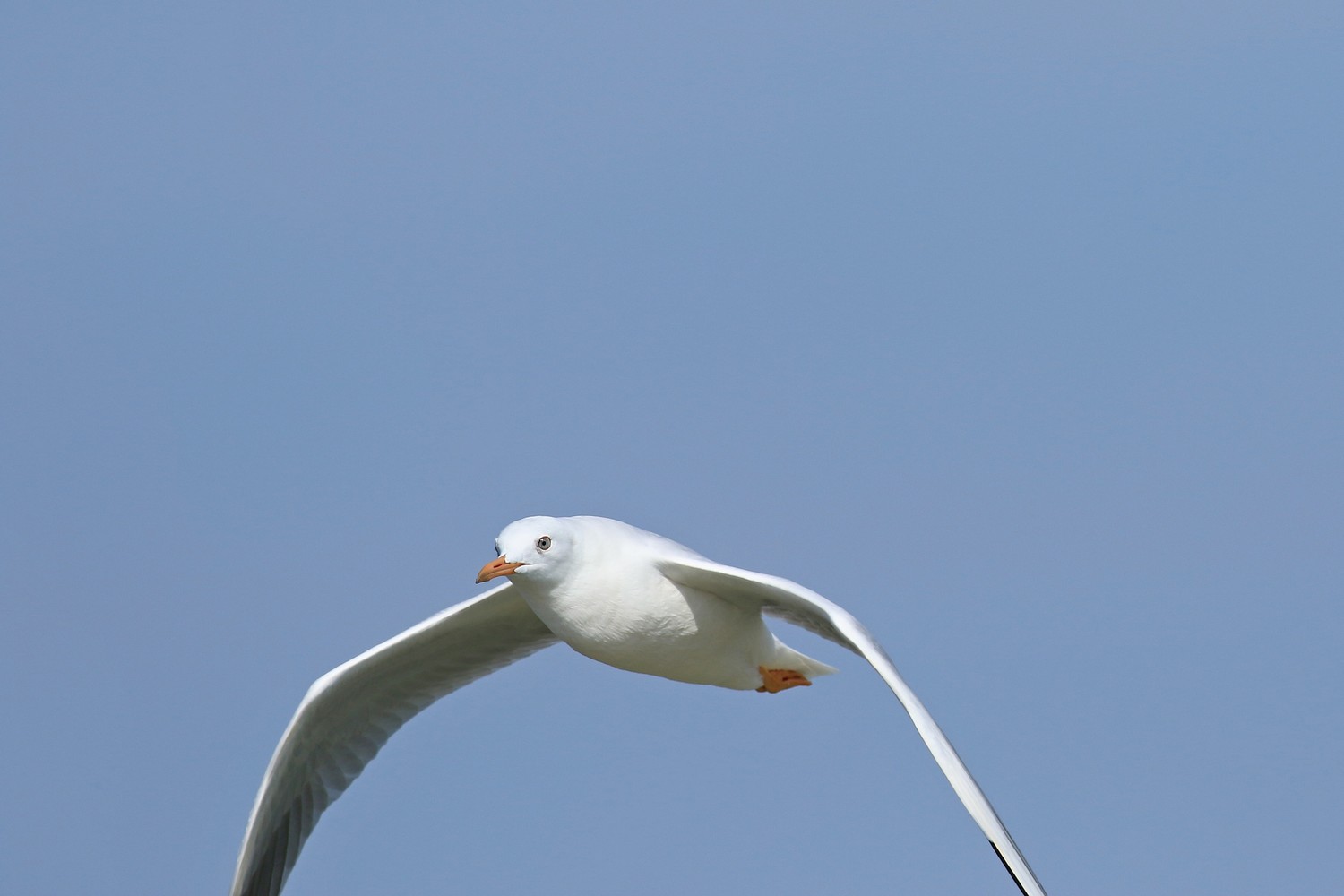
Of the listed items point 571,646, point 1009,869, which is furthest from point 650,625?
point 1009,869

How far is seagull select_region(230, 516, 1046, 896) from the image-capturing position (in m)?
10.6

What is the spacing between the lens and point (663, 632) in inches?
450

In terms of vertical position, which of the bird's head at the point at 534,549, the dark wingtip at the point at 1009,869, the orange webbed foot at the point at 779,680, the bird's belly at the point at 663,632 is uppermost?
the bird's head at the point at 534,549

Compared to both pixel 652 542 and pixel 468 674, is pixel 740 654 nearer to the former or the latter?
pixel 652 542

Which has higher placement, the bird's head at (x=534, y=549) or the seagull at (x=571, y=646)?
the bird's head at (x=534, y=549)

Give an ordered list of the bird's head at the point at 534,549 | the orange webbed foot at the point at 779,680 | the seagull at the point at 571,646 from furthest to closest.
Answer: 1. the orange webbed foot at the point at 779,680
2. the bird's head at the point at 534,549
3. the seagull at the point at 571,646

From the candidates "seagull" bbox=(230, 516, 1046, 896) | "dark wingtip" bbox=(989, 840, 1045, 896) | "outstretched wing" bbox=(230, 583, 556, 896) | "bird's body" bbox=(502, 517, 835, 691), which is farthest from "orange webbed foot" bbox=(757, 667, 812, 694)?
"dark wingtip" bbox=(989, 840, 1045, 896)

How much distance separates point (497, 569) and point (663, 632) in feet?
3.70

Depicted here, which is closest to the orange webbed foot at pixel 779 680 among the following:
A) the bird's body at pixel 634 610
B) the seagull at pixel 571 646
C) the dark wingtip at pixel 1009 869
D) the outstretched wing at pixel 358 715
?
the seagull at pixel 571 646

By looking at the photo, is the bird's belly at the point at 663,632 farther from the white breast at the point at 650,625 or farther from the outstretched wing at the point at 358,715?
the outstretched wing at the point at 358,715

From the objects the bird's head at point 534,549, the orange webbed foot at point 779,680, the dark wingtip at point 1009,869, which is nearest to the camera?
the dark wingtip at point 1009,869

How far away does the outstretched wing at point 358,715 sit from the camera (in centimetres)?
1268

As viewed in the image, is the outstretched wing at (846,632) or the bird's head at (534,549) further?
the bird's head at (534,549)

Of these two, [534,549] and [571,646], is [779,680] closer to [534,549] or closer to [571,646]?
[571,646]
